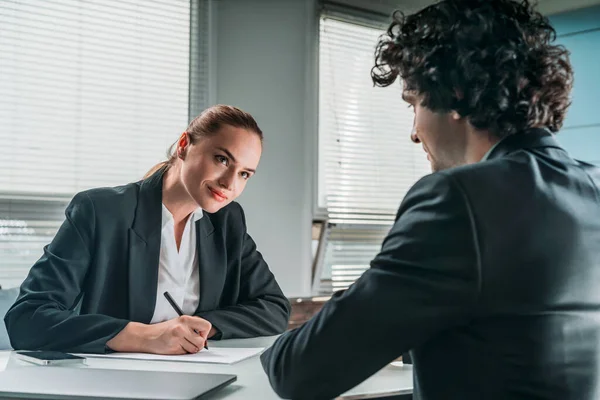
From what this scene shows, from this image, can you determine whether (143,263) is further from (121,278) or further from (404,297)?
(404,297)

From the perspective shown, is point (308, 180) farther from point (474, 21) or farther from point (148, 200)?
point (474, 21)

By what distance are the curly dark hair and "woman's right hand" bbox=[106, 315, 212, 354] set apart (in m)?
0.82

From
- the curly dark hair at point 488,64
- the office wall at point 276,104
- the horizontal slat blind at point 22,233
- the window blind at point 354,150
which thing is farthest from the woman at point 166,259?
the window blind at point 354,150

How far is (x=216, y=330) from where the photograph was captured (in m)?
1.89

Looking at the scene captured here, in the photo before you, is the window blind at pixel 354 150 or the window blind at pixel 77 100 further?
the window blind at pixel 354 150

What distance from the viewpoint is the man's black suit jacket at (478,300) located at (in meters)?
0.89

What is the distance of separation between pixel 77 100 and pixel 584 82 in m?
3.10

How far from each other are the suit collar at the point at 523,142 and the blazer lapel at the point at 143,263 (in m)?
1.18

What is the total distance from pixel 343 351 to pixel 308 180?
3056mm

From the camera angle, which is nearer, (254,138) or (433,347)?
(433,347)

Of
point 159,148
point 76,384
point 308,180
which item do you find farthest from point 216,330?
point 308,180

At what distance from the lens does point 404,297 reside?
0.90 meters

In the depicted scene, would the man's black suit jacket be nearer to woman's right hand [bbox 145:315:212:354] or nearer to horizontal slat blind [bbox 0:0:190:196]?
woman's right hand [bbox 145:315:212:354]

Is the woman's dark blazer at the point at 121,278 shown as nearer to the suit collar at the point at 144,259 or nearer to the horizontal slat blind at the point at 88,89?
the suit collar at the point at 144,259
